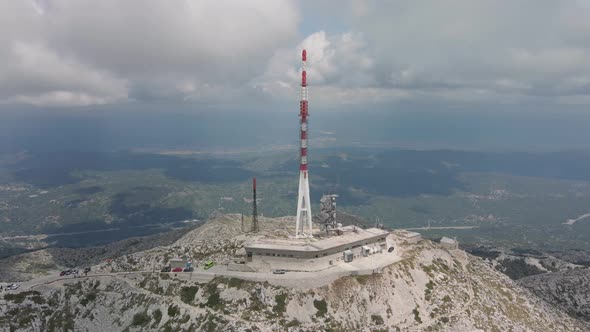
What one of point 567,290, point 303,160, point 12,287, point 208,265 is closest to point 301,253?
point 208,265

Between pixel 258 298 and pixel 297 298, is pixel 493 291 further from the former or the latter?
pixel 258 298

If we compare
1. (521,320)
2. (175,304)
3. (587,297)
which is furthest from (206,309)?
(587,297)

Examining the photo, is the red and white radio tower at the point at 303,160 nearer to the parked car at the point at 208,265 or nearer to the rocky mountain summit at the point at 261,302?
the rocky mountain summit at the point at 261,302

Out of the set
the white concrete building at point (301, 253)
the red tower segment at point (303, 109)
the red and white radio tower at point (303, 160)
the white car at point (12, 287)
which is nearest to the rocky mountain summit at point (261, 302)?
the white car at point (12, 287)

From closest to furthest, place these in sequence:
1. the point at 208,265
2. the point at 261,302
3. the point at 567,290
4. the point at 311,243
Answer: the point at 261,302 → the point at 208,265 → the point at 311,243 → the point at 567,290

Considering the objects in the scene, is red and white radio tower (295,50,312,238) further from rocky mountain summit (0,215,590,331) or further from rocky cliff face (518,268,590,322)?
rocky cliff face (518,268,590,322)

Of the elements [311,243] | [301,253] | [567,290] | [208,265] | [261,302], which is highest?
[311,243]

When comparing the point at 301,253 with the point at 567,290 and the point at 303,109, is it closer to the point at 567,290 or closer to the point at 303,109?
the point at 303,109

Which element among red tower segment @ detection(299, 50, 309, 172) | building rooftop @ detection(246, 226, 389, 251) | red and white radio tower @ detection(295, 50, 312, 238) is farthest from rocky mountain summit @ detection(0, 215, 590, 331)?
red tower segment @ detection(299, 50, 309, 172)

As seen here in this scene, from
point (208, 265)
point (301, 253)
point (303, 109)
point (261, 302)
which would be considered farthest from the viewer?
point (303, 109)
